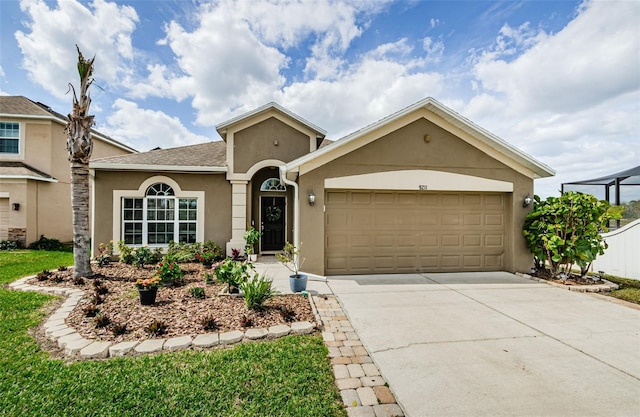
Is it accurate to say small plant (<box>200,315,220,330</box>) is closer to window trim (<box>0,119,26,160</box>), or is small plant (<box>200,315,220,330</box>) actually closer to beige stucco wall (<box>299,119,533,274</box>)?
beige stucco wall (<box>299,119,533,274</box>)

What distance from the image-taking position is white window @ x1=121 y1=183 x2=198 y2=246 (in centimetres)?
1041

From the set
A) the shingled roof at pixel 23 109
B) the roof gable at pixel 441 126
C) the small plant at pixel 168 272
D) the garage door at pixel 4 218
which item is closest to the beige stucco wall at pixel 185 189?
the small plant at pixel 168 272

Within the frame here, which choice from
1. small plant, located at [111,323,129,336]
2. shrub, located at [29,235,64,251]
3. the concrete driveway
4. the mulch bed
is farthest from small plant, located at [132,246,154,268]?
shrub, located at [29,235,64,251]

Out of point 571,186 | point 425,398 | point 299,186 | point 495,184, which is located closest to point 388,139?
point 299,186

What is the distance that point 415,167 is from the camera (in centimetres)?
833

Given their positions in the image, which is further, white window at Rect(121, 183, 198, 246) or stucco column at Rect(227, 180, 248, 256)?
stucco column at Rect(227, 180, 248, 256)

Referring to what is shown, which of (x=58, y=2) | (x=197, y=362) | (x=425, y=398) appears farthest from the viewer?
(x=58, y=2)

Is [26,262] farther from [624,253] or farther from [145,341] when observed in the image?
[624,253]

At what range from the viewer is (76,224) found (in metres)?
7.69

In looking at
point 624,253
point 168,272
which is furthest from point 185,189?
point 624,253

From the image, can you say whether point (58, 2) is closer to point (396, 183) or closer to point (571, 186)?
point (396, 183)

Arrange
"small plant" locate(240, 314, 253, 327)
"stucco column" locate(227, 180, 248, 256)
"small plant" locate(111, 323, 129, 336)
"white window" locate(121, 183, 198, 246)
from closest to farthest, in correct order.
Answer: "small plant" locate(111, 323, 129, 336), "small plant" locate(240, 314, 253, 327), "white window" locate(121, 183, 198, 246), "stucco column" locate(227, 180, 248, 256)

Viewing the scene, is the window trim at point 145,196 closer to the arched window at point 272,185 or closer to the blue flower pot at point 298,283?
the arched window at point 272,185

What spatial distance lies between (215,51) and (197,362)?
31.4 ft
